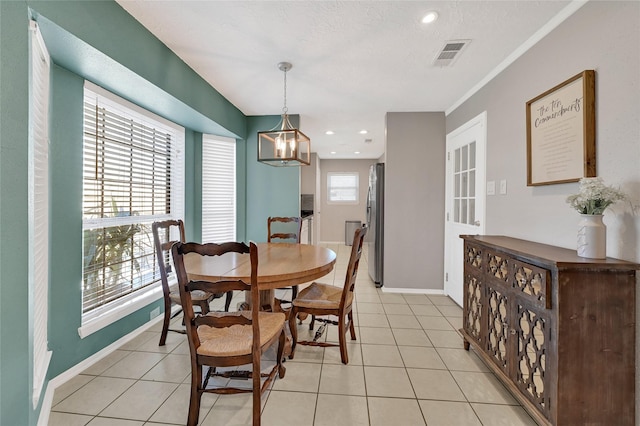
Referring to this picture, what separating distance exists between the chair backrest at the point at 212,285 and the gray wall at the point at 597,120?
1.84 meters

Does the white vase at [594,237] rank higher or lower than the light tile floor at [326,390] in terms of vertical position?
higher

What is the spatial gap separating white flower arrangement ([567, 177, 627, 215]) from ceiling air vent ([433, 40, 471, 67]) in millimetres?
1367

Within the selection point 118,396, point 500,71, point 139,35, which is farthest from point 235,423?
point 500,71

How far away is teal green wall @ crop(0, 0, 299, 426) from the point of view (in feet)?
3.81

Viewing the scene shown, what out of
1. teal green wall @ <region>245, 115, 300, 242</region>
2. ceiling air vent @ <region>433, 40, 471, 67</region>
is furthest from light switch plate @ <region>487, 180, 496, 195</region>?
teal green wall @ <region>245, 115, 300, 242</region>

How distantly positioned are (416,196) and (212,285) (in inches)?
121

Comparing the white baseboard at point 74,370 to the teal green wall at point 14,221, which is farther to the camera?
the white baseboard at point 74,370

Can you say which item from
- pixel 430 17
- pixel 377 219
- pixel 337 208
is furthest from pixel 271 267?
pixel 337 208

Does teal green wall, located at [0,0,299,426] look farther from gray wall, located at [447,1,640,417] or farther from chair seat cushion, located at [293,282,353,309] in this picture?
gray wall, located at [447,1,640,417]

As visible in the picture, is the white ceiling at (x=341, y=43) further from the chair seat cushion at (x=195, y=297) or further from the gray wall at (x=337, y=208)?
the gray wall at (x=337, y=208)

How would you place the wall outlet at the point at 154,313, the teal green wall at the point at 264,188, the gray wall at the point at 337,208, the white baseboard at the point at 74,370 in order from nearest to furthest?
the white baseboard at the point at 74,370, the wall outlet at the point at 154,313, the teal green wall at the point at 264,188, the gray wall at the point at 337,208

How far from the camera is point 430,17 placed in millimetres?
1857

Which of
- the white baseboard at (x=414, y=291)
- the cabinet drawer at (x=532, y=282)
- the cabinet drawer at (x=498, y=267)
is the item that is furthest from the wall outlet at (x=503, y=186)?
the white baseboard at (x=414, y=291)

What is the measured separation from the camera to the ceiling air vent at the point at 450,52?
7.09ft
